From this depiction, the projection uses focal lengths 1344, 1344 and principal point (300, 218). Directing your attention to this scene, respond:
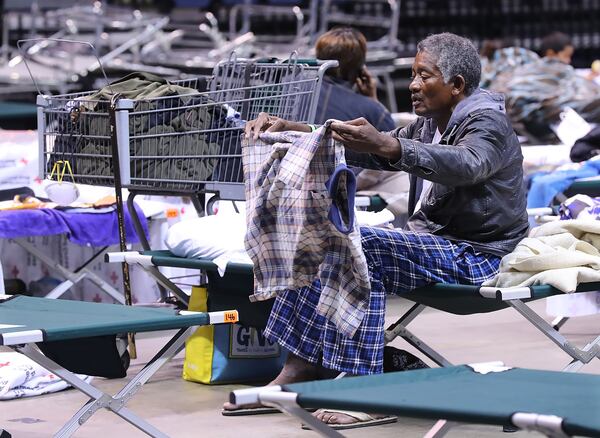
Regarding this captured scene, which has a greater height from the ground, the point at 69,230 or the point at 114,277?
the point at 69,230

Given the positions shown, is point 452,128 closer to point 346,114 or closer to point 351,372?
point 351,372

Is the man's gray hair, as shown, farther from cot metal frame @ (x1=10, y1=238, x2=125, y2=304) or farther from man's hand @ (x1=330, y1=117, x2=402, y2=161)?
cot metal frame @ (x1=10, y1=238, x2=125, y2=304)

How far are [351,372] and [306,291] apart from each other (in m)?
0.30

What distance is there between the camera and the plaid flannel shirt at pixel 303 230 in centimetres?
365

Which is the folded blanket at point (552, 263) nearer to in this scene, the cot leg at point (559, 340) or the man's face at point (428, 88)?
the cot leg at point (559, 340)

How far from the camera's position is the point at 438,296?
3.95 meters

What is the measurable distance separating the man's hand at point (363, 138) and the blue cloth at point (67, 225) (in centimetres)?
223

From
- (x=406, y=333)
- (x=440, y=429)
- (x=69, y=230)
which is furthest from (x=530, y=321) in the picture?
(x=69, y=230)

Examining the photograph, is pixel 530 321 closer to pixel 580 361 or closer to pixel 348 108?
pixel 580 361

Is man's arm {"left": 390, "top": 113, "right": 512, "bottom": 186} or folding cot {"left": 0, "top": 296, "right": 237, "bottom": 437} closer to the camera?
folding cot {"left": 0, "top": 296, "right": 237, "bottom": 437}

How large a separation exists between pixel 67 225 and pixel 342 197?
2321mm

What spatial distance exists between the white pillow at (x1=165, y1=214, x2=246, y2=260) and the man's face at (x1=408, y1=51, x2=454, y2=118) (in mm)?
839

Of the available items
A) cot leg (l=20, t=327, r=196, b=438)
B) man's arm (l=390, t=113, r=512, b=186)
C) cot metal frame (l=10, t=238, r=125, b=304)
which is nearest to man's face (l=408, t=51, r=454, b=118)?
man's arm (l=390, t=113, r=512, b=186)

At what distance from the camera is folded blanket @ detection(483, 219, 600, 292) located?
3.86 metres
